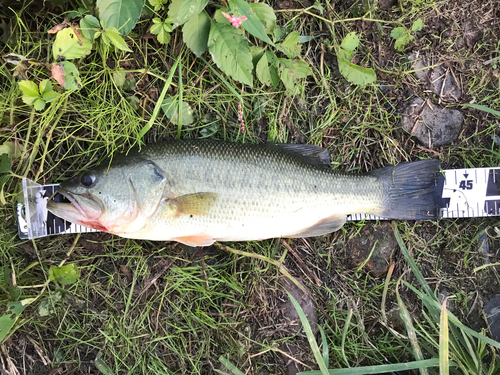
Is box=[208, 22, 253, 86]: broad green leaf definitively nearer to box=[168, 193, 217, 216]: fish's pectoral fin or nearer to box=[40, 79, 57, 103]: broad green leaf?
box=[168, 193, 217, 216]: fish's pectoral fin

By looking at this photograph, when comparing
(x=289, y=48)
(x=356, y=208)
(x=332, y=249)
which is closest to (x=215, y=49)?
(x=289, y=48)

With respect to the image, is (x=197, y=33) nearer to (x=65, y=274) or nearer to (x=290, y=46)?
(x=290, y=46)

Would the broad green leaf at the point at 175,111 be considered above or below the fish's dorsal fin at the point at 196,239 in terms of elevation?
above

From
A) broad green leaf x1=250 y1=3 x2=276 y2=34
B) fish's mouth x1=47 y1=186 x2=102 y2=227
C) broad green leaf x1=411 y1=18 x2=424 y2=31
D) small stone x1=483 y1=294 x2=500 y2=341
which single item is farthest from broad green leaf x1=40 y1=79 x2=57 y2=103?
small stone x1=483 y1=294 x2=500 y2=341

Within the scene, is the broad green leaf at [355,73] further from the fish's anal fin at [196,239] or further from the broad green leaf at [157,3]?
the fish's anal fin at [196,239]

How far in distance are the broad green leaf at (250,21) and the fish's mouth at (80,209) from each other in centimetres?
170

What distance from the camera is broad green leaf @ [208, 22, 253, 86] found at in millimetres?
2436

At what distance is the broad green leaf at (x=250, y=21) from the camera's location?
2.41m

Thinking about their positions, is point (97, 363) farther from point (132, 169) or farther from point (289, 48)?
point (289, 48)

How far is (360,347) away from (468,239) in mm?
1367

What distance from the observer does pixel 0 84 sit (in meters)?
2.57

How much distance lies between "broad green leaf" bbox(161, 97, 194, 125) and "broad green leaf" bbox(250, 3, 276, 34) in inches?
35.3

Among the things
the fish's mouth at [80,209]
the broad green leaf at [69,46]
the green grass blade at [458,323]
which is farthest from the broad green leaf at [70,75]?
the green grass blade at [458,323]

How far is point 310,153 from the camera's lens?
8.95ft
